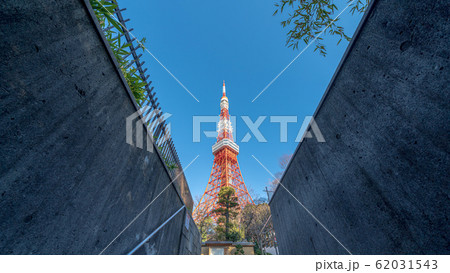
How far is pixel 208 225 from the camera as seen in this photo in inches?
645

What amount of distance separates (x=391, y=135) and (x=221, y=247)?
1332cm

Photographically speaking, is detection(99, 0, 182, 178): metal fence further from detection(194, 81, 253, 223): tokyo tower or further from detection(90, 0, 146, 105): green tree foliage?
detection(194, 81, 253, 223): tokyo tower

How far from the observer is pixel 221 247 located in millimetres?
11680

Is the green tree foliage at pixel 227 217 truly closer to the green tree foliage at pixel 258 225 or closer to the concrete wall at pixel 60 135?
the green tree foliage at pixel 258 225

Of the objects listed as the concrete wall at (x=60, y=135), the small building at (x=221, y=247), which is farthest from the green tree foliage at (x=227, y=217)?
the concrete wall at (x=60, y=135)

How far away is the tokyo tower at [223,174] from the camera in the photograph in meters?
17.7

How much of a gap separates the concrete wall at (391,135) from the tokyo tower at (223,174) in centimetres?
1674

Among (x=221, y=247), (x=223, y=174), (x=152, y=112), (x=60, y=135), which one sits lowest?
(x=60, y=135)

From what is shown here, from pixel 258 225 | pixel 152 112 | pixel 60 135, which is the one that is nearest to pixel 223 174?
pixel 258 225

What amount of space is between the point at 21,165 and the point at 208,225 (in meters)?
17.9

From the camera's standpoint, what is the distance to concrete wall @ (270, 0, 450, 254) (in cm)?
91

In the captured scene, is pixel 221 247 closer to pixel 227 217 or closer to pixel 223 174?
pixel 227 217
